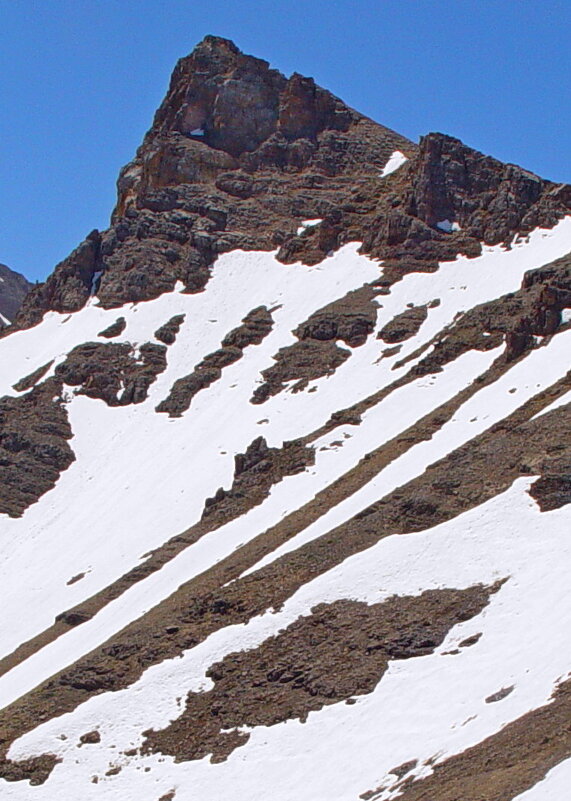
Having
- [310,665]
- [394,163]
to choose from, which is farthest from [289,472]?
[394,163]

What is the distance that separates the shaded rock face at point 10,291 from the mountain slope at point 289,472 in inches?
3294

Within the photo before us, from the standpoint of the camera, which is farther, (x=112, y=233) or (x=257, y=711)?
(x=112, y=233)

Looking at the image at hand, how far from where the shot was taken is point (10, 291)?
7530 inches

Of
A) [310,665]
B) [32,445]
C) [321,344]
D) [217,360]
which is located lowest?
[310,665]

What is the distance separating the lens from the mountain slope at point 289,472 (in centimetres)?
2756

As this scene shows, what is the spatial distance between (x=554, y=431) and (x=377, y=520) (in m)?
7.89

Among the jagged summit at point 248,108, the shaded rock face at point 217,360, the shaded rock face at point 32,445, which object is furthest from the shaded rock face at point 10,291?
the shaded rock face at point 217,360

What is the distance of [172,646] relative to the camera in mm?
34500

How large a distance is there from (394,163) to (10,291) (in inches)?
4256

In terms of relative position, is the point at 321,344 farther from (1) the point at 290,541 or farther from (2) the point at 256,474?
(1) the point at 290,541

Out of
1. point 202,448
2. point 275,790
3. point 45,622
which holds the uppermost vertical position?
point 202,448

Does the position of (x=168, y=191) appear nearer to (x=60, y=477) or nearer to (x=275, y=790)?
(x=60, y=477)

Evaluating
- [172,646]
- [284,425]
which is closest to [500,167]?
[284,425]

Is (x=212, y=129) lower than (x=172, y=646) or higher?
higher
